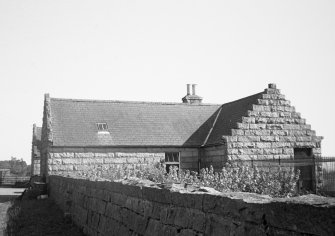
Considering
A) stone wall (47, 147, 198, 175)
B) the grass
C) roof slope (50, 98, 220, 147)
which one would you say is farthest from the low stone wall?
roof slope (50, 98, 220, 147)

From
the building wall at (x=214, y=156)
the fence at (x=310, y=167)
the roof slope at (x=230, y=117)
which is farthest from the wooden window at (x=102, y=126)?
the fence at (x=310, y=167)

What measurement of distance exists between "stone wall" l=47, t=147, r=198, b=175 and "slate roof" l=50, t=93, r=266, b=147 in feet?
1.22

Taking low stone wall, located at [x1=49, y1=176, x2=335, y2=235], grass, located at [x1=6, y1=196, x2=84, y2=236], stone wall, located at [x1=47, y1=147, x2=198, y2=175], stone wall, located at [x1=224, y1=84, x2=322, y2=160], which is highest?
stone wall, located at [x1=224, y1=84, x2=322, y2=160]

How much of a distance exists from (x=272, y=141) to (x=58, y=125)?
1226 centimetres

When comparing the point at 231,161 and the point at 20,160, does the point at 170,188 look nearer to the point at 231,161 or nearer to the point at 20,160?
the point at 231,161

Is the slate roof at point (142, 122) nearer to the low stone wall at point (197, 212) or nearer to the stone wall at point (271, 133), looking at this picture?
the stone wall at point (271, 133)

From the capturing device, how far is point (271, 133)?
19.7m

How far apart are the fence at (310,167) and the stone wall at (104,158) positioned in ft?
17.8

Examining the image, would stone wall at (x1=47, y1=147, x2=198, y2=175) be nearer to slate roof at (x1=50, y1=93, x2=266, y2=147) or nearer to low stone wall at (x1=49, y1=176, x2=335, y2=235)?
slate roof at (x1=50, y1=93, x2=266, y2=147)

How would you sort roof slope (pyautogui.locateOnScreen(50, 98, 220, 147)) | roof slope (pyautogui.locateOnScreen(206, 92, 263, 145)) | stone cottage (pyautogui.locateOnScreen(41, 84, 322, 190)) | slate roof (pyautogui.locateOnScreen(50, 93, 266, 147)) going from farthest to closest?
roof slope (pyautogui.locateOnScreen(50, 98, 220, 147)) < slate roof (pyautogui.locateOnScreen(50, 93, 266, 147)) < roof slope (pyautogui.locateOnScreen(206, 92, 263, 145)) < stone cottage (pyautogui.locateOnScreen(41, 84, 322, 190))

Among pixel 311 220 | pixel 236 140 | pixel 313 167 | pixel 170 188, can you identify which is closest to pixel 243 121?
pixel 236 140

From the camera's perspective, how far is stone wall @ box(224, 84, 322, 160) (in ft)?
62.6

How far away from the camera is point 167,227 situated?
5215 millimetres

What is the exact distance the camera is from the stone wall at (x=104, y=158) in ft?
69.1
